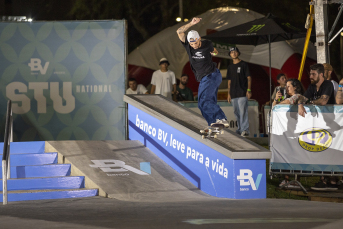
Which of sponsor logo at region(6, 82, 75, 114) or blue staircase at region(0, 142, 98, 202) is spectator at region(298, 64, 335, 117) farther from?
sponsor logo at region(6, 82, 75, 114)

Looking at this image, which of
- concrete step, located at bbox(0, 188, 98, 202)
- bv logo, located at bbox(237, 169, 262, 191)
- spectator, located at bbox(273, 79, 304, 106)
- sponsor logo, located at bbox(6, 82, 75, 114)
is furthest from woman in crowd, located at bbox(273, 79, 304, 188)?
sponsor logo, located at bbox(6, 82, 75, 114)

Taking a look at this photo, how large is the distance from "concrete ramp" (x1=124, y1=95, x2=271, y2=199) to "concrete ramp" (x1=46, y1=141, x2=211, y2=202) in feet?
0.71

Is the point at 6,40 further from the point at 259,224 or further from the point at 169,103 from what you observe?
the point at 259,224

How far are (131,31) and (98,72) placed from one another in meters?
22.9

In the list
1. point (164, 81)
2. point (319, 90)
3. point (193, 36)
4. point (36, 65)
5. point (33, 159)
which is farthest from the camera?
point (164, 81)

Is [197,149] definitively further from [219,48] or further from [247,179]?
[219,48]

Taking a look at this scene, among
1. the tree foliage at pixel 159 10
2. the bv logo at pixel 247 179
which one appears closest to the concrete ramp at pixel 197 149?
the bv logo at pixel 247 179

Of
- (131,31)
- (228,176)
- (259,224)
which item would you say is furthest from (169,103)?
(131,31)

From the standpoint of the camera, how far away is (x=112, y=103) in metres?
10.4

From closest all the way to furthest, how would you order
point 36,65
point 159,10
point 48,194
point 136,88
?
point 48,194
point 36,65
point 136,88
point 159,10

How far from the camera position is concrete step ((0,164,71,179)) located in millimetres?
7688

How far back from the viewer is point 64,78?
10250mm

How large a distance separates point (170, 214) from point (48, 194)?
229 centimetres

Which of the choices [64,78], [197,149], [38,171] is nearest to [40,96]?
[64,78]
